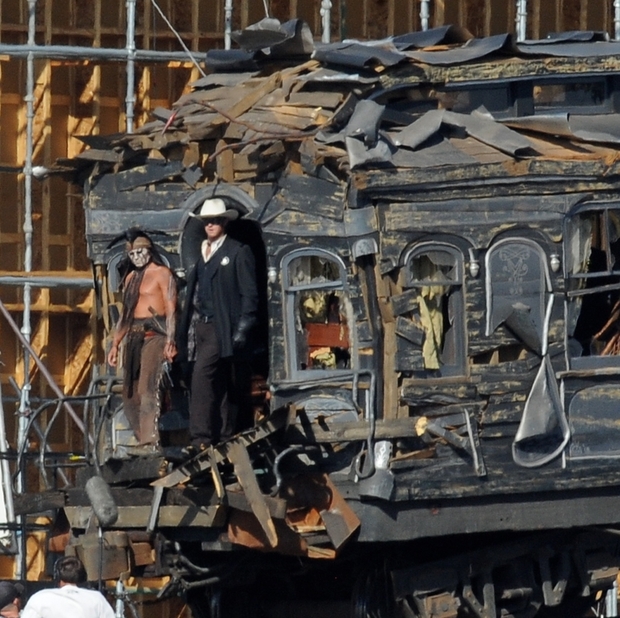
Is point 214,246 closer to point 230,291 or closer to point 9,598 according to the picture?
point 230,291

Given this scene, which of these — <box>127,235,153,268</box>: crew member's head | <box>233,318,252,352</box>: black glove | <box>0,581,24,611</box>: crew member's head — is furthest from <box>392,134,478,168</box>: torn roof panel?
<box>0,581,24,611</box>: crew member's head

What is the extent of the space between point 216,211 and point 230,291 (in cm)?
A: 65

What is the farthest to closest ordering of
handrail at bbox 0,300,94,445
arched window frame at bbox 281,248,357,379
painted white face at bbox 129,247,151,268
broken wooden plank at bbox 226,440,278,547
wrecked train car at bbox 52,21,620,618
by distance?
handrail at bbox 0,300,94,445 → painted white face at bbox 129,247,151,268 → arched window frame at bbox 281,248,357,379 → wrecked train car at bbox 52,21,620,618 → broken wooden plank at bbox 226,440,278,547

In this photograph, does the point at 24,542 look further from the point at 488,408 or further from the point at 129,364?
the point at 488,408

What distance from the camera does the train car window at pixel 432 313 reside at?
62.5ft

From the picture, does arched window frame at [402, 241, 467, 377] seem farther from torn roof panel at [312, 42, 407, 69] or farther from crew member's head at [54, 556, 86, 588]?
crew member's head at [54, 556, 86, 588]

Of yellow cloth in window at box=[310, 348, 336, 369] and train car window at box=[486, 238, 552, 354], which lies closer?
train car window at box=[486, 238, 552, 354]

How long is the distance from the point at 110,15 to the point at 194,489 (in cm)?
690

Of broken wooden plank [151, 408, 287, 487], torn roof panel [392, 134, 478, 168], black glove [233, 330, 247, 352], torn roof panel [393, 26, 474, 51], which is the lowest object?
broken wooden plank [151, 408, 287, 487]

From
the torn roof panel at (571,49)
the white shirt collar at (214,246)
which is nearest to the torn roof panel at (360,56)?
the torn roof panel at (571,49)

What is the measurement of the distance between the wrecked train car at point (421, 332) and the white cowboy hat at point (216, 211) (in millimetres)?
163

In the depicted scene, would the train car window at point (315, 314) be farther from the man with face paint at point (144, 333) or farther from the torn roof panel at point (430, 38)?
the torn roof panel at point (430, 38)

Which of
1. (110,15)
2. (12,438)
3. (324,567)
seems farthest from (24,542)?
(110,15)

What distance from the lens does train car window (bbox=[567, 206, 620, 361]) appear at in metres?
19.2
